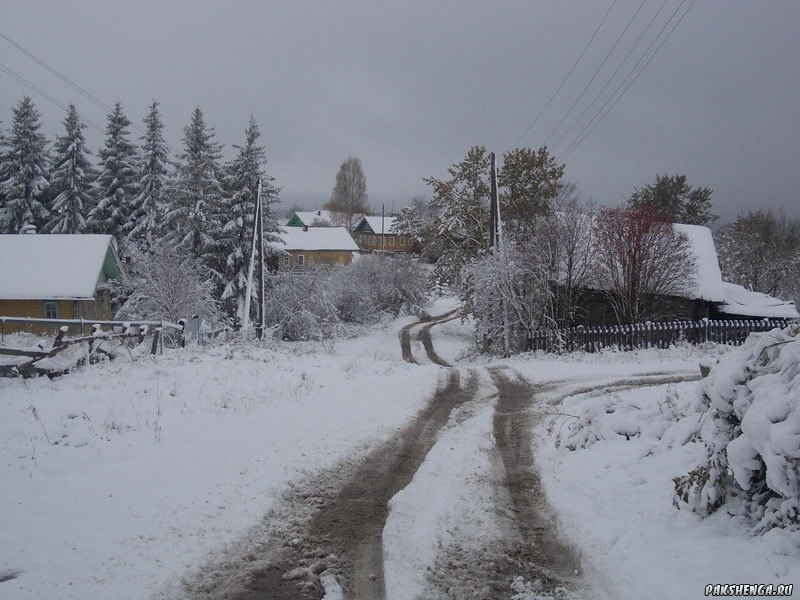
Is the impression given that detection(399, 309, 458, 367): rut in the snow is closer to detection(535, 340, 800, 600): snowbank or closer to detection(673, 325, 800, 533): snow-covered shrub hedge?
detection(535, 340, 800, 600): snowbank

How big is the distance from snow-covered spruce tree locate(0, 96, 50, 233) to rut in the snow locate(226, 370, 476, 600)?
42484 mm

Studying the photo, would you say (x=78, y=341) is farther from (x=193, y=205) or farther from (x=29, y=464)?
(x=193, y=205)

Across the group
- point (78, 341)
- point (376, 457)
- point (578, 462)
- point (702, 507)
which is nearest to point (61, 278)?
point (78, 341)

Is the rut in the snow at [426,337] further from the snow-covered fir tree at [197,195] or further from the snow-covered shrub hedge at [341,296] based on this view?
the snow-covered fir tree at [197,195]

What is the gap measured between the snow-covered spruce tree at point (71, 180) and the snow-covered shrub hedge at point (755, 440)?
143ft

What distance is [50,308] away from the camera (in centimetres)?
3033

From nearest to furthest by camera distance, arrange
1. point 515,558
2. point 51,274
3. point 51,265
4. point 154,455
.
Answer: point 515,558
point 154,455
point 51,274
point 51,265

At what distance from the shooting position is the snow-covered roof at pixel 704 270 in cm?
2284

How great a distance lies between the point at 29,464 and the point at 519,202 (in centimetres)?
2990

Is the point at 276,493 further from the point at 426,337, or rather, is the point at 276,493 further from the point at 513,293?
the point at 426,337

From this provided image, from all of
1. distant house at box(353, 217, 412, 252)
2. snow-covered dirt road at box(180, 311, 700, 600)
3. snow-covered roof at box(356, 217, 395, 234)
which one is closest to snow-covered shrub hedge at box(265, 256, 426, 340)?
snow-covered dirt road at box(180, 311, 700, 600)

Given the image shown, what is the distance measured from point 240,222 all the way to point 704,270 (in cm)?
2653

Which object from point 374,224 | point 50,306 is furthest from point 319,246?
point 50,306

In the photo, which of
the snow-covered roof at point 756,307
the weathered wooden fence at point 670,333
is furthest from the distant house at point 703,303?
the weathered wooden fence at point 670,333
